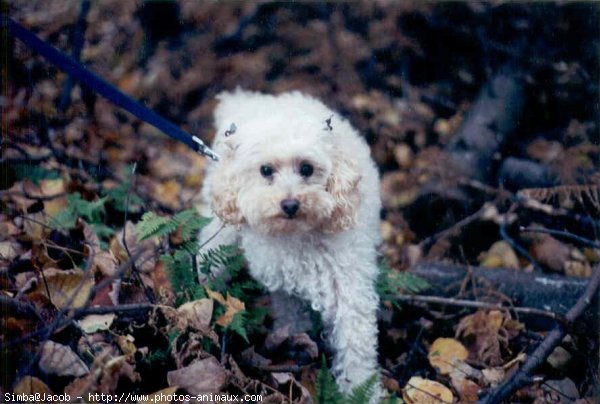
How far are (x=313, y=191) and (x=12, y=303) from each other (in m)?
1.76

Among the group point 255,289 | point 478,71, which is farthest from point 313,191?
point 478,71

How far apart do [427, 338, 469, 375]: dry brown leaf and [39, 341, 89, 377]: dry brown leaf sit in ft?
7.32

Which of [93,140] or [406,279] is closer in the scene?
[406,279]

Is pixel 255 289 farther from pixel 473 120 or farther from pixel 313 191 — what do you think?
pixel 473 120

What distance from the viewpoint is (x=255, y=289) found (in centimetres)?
371

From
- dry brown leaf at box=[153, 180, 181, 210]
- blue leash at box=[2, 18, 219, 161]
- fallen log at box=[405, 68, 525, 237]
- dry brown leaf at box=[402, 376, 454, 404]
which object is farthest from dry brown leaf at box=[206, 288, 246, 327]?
fallen log at box=[405, 68, 525, 237]

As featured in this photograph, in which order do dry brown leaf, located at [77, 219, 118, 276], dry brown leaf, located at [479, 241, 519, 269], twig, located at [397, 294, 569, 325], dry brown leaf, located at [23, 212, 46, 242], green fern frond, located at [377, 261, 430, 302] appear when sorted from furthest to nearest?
dry brown leaf, located at [479, 241, 519, 269] → green fern frond, located at [377, 261, 430, 302] → dry brown leaf, located at [23, 212, 46, 242] → twig, located at [397, 294, 569, 325] → dry brown leaf, located at [77, 219, 118, 276]

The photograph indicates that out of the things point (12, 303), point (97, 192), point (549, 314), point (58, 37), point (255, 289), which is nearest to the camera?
point (12, 303)

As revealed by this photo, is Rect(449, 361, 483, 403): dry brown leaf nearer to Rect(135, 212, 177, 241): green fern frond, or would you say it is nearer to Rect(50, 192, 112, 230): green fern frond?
Rect(135, 212, 177, 241): green fern frond

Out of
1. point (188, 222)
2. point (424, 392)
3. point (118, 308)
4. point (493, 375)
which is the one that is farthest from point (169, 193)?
point (493, 375)

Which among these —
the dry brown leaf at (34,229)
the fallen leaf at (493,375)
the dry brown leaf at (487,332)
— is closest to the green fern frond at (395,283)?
the dry brown leaf at (487,332)

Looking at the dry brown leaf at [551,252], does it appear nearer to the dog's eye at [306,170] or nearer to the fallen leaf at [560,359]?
the fallen leaf at [560,359]

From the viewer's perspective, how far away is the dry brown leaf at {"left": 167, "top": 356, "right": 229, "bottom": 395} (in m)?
2.54

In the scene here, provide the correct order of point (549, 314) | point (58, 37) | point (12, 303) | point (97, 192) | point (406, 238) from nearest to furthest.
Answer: point (12, 303) < point (549, 314) < point (97, 192) < point (406, 238) < point (58, 37)
